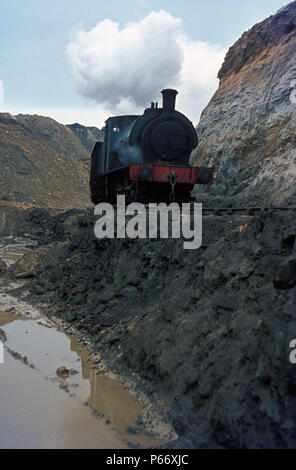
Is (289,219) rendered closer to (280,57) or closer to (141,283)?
(141,283)

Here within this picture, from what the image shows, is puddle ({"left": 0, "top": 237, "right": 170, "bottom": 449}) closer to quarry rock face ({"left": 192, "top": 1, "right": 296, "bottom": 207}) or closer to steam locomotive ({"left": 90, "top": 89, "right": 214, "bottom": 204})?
steam locomotive ({"left": 90, "top": 89, "right": 214, "bottom": 204})

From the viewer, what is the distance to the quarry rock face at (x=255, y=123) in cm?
1429

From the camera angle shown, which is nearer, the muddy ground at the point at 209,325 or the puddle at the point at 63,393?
the muddy ground at the point at 209,325

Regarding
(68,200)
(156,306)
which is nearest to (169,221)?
(156,306)

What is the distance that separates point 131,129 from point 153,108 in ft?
2.98

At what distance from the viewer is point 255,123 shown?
17422 millimetres

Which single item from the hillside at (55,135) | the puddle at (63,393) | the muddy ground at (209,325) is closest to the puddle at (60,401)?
the puddle at (63,393)

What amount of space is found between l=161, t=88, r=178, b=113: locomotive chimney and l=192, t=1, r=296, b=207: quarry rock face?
13.2 feet

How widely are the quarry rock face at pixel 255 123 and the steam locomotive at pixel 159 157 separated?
122 inches

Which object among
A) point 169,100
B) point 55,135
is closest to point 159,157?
point 169,100

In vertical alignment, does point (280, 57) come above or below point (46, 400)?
above

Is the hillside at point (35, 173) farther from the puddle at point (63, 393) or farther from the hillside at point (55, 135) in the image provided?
the hillside at point (55, 135)

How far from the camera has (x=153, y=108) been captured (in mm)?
11539

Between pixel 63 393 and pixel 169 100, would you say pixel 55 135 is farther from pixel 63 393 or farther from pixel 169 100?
pixel 63 393
